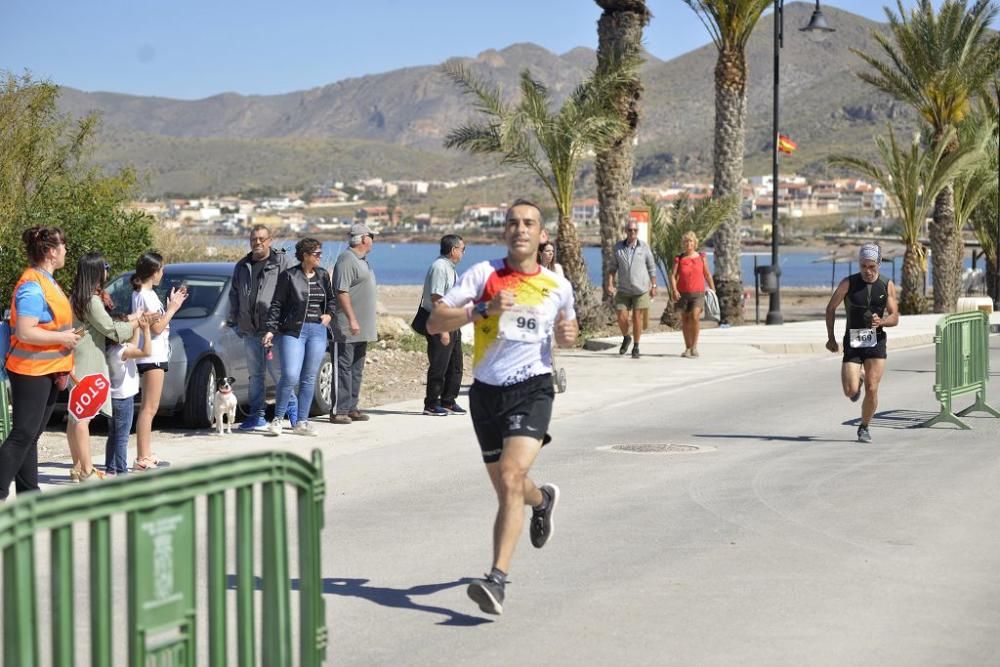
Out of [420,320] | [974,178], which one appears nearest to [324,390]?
[420,320]

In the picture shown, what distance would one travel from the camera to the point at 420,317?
15.1 meters

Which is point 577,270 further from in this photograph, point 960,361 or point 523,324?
point 523,324

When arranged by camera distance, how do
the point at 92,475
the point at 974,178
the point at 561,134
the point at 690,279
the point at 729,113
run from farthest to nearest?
the point at 974,178
the point at 729,113
the point at 561,134
the point at 690,279
the point at 92,475

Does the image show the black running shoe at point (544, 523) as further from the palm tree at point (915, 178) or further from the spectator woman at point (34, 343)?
the palm tree at point (915, 178)

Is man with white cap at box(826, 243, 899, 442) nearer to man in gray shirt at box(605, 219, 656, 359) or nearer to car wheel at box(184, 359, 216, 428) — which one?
car wheel at box(184, 359, 216, 428)

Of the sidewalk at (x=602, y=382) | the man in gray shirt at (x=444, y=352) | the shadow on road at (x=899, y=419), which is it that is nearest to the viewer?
the sidewalk at (x=602, y=382)

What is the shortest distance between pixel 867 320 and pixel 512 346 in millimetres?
6204

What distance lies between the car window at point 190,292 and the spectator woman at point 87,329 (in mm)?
3548

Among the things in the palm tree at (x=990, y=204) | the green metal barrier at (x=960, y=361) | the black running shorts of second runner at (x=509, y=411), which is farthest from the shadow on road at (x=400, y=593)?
the palm tree at (x=990, y=204)

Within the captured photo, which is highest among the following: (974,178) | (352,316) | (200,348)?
(974,178)

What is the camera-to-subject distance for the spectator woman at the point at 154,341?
11.2 metres

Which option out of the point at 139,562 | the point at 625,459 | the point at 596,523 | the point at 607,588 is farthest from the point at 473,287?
the point at 625,459

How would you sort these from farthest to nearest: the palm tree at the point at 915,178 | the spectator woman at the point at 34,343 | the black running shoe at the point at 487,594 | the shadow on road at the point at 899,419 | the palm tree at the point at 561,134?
1. the palm tree at the point at 915,178
2. the palm tree at the point at 561,134
3. the shadow on road at the point at 899,419
4. the spectator woman at the point at 34,343
5. the black running shoe at the point at 487,594

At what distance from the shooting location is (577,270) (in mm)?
28875
